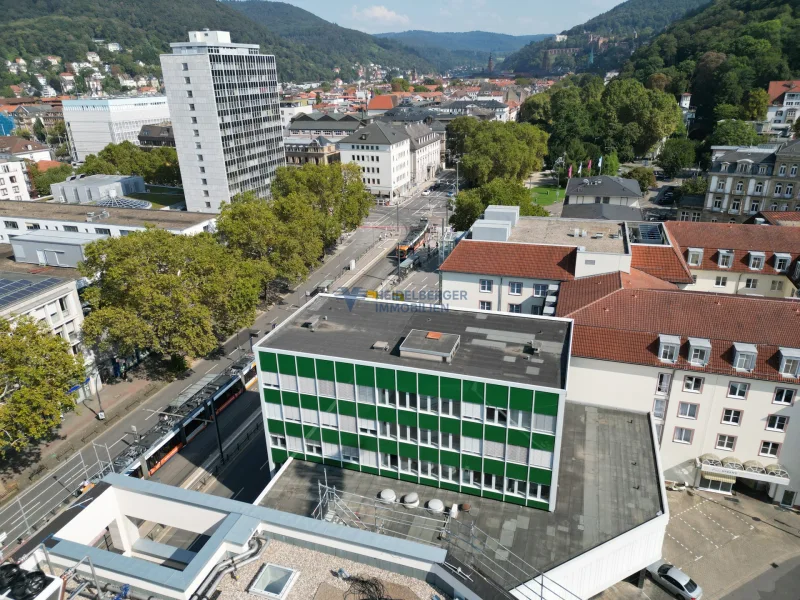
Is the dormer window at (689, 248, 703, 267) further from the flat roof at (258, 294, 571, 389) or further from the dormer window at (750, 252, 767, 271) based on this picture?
the flat roof at (258, 294, 571, 389)

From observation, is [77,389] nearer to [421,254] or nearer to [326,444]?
[326,444]

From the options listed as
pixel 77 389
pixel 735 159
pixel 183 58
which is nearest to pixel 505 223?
pixel 77 389

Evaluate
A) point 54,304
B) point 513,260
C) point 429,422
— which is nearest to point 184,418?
point 54,304

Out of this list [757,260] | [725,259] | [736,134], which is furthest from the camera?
[736,134]

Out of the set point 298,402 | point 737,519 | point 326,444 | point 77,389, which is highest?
point 298,402

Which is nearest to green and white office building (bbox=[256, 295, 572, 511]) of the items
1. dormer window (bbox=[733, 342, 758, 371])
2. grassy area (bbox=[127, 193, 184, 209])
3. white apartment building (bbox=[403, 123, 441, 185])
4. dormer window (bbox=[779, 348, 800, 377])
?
dormer window (bbox=[733, 342, 758, 371])

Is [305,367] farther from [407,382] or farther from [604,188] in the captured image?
[604,188]

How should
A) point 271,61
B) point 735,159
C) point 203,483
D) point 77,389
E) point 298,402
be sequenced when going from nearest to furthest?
1. point 298,402
2. point 203,483
3. point 77,389
4. point 735,159
5. point 271,61
